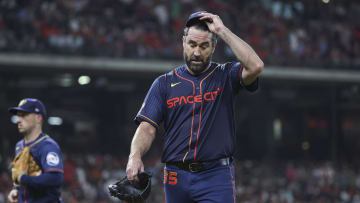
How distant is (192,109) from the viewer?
12.5 feet

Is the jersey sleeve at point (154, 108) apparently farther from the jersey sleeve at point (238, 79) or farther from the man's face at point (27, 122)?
the man's face at point (27, 122)

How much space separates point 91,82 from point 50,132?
6.54 ft

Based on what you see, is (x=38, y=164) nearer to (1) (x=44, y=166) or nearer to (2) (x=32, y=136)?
(1) (x=44, y=166)

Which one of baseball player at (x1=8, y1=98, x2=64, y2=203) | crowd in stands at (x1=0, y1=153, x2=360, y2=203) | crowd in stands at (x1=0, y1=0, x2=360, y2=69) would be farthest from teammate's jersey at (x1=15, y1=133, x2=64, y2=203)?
crowd in stands at (x1=0, y1=0, x2=360, y2=69)

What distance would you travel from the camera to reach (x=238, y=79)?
3773 millimetres

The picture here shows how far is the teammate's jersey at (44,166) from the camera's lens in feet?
18.4

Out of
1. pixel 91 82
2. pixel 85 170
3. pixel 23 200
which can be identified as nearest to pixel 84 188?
pixel 85 170

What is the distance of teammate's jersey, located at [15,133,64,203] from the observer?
559 centimetres

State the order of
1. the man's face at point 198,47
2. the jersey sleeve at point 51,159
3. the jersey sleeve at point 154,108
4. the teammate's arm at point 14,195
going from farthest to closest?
the teammate's arm at point 14,195 < the jersey sleeve at point 51,159 < the jersey sleeve at point 154,108 < the man's face at point 198,47

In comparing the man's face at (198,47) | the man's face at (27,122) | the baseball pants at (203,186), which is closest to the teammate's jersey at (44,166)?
the man's face at (27,122)

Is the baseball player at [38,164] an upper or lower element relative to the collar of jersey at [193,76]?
lower

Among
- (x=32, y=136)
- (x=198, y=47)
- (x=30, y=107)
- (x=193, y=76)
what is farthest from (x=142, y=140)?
(x=30, y=107)

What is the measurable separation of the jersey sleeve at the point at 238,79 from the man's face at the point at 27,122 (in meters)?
2.80

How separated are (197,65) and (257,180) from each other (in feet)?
44.6
